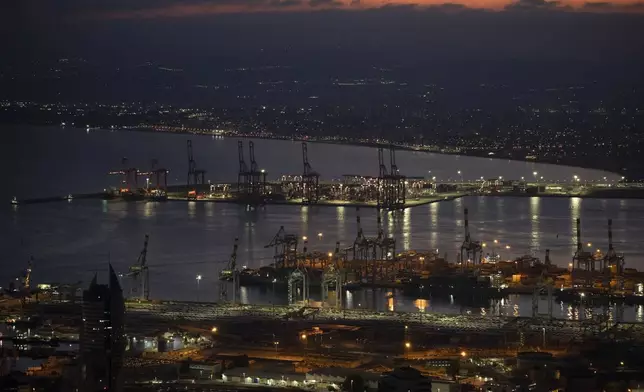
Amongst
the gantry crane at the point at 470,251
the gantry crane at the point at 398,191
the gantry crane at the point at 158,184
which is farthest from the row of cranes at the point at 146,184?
the gantry crane at the point at 470,251

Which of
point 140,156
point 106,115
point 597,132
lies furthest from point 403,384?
point 106,115

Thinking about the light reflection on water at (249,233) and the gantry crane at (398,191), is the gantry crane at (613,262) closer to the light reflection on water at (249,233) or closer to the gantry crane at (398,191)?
the light reflection on water at (249,233)

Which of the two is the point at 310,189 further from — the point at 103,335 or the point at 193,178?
the point at 103,335

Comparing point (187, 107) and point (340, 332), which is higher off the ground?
point (187, 107)

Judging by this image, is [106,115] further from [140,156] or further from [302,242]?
[302,242]

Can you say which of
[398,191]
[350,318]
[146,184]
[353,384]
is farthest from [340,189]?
[353,384]

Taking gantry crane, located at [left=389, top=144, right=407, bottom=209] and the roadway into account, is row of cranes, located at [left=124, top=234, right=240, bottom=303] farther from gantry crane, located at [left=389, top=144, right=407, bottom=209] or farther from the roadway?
gantry crane, located at [left=389, top=144, right=407, bottom=209]
